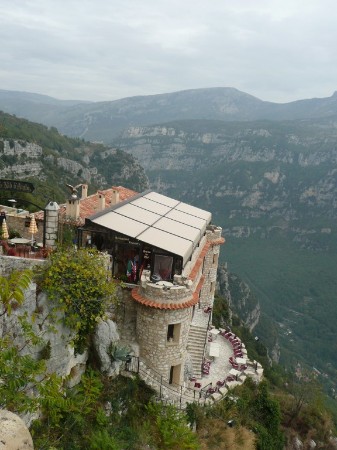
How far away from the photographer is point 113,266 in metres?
21.2

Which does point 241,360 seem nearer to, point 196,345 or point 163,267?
point 196,345

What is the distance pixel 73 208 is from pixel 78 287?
26.7 ft

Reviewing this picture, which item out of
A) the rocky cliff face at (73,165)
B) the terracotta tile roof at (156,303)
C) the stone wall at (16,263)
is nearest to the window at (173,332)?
the terracotta tile roof at (156,303)

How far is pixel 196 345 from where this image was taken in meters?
25.7

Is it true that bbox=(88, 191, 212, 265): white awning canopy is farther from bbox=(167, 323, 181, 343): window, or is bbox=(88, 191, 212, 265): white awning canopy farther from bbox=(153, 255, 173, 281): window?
bbox=(167, 323, 181, 343): window

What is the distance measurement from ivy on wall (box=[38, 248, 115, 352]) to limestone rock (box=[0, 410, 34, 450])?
843 cm

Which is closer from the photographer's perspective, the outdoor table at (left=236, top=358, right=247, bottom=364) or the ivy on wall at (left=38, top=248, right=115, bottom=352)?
the ivy on wall at (left=38, top=248, right=115, bottom=352)

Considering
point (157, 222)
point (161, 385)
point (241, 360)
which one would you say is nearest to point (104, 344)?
point (161, 385)

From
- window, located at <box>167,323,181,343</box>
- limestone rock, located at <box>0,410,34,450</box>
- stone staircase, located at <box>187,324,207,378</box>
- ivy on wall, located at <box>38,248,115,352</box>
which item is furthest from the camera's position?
stone staircase, located at <box>187,324,207,378</box>

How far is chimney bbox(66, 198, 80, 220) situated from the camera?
2292 cm

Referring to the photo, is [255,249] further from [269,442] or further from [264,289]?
[269,442]

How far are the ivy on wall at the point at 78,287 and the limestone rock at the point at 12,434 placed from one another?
27.7ft

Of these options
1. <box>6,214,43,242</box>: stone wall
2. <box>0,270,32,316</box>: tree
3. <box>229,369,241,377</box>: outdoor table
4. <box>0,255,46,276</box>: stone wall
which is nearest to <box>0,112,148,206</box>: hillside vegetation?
<box>6,214,43,242</box>: stone wall

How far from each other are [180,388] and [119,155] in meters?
136
